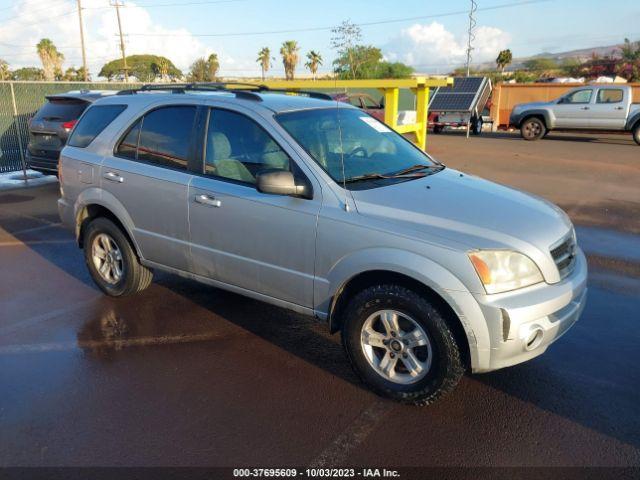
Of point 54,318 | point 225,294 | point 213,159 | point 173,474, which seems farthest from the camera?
point 225,294

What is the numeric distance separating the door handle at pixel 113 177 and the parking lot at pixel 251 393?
3.84 ft

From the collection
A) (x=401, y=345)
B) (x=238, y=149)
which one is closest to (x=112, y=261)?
(x=238, y=149)

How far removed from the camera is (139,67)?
253ft

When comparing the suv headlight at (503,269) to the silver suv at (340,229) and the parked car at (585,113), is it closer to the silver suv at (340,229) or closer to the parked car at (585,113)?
the silver suv at (340,229)

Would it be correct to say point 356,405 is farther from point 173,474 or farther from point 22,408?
point 22,408

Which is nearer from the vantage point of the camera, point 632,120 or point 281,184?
point 281,184

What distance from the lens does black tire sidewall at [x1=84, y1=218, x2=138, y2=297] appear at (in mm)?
5004

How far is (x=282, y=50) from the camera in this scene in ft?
212

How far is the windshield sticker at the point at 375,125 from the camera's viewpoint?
4.72 metres

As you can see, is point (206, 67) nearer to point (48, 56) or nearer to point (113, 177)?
point (48, 56)

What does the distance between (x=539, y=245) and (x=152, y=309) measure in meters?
3.38

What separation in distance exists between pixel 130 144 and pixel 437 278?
3.06 m

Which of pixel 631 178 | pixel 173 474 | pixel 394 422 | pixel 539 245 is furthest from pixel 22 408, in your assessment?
pixel 631 178

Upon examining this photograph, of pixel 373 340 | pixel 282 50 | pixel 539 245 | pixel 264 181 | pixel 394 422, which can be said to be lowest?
pixel 394 422
